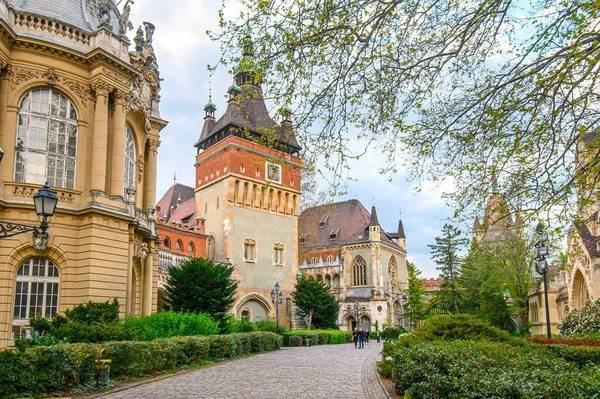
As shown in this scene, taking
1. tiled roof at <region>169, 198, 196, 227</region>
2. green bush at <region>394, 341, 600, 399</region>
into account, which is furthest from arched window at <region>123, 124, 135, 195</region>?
tiled roof at <region>169, 198, 196, 227</region>

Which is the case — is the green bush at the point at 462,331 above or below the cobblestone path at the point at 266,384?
above

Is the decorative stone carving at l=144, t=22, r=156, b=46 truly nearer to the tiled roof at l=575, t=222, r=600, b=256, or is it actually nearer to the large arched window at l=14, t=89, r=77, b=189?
the large arched window at l=14, t=89, r=77, b=189

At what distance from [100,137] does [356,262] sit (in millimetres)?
46828

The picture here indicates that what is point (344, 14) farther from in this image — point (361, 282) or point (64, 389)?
point (361, 282)

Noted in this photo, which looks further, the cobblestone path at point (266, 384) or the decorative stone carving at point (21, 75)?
the decorative stone carving at point (21, 75)

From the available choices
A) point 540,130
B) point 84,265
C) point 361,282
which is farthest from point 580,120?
point 361,282

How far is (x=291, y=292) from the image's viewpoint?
1857 inches

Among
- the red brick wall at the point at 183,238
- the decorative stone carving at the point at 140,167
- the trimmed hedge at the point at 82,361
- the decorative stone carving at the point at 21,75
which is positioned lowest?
the trimmed hedge at the point at 82,361

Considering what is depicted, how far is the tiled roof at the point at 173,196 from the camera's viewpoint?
196ft

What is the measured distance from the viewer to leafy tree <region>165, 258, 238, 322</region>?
27531mm

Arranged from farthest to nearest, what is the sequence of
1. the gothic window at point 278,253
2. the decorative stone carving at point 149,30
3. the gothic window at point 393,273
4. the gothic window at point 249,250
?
1. the gothic window at point 393,273
2. the gothic window at point 278,253
3. the gothic window at point 249,250
4. the decorative stone carving at point 149,30

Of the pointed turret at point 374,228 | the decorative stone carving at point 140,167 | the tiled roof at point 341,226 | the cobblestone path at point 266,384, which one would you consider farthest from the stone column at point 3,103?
the pointed turret at point 374,228

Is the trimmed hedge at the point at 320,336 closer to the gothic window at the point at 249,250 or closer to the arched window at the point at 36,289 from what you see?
the gothic window at the point at 249,250

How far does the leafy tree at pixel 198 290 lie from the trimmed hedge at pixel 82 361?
7.75 metres
